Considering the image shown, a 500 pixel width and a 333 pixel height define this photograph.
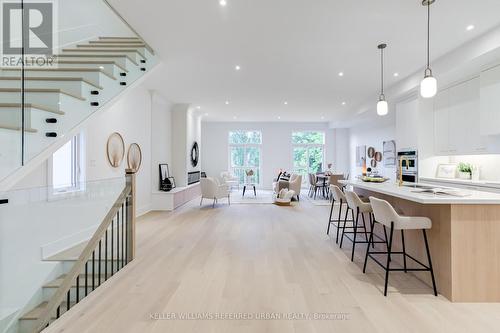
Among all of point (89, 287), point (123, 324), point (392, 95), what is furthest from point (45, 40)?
point (392, 95)

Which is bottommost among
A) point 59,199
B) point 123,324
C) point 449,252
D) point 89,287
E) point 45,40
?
point 89,287

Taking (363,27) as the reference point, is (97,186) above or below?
below

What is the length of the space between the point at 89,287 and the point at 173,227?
1.80 m

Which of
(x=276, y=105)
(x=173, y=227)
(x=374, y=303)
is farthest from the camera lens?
(x=276, y=105)

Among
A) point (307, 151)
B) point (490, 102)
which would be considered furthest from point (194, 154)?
point (490, 102)

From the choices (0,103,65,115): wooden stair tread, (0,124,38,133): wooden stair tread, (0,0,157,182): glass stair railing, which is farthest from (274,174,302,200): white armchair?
(0,124,38,133): wooden stair tread

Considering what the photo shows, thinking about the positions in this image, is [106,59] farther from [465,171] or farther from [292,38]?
[465,171]

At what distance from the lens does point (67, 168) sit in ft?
13.2

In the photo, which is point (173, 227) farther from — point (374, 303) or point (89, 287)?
point (374, 303)

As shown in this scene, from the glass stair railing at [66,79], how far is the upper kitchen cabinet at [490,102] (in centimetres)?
539

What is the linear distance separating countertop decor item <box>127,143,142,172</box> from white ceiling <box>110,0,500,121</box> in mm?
1532

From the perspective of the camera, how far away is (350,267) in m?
3.19

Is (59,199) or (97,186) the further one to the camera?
(97,186)

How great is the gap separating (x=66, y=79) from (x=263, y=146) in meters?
9.32
